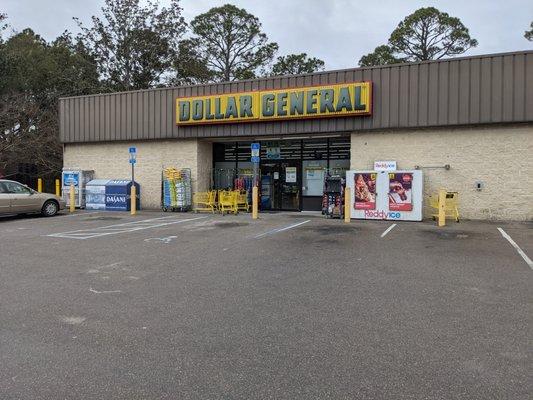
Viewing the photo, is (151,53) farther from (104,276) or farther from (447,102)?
(104,276)

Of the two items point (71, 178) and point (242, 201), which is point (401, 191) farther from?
point (71, 178)

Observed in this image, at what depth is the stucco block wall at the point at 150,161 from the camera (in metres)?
20.3

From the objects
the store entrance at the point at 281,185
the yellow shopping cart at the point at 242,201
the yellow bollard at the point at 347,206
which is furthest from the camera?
the store entrance at the point at 281,185

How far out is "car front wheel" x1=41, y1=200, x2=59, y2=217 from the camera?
58.7 feet

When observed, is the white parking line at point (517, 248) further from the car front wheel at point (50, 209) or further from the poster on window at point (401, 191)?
the car front wheel at point (50, 209)

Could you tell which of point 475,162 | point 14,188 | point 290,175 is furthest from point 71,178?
point 475,162

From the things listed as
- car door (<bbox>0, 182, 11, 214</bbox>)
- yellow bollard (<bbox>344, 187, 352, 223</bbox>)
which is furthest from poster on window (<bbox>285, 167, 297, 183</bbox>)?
car door (<bbox>0, 182, 11, 214</bbox>)

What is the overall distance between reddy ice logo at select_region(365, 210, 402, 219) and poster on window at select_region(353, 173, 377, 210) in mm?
160

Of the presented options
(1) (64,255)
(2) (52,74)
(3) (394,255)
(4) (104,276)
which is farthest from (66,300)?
(2) (52,74)

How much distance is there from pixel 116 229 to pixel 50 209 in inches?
243

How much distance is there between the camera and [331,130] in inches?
684

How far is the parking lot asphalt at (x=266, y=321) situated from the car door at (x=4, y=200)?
23.9 ft

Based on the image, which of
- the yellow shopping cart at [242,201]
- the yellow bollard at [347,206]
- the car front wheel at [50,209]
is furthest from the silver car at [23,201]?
the yellow bollard at [347,206]

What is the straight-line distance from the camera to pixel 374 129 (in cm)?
1673
